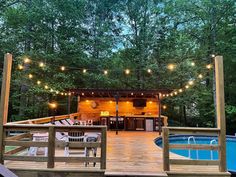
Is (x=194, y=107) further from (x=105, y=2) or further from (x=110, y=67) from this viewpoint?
(x=105, y=2)

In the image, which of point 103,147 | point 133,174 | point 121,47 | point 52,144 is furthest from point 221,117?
point 121,47

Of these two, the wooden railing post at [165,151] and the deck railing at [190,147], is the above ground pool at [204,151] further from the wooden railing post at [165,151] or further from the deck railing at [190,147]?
the wooden railing post at [165,151]

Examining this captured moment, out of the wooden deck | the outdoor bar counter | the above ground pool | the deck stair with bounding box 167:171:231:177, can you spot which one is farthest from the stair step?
the outdoor bar counter

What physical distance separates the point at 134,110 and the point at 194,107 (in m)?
6.34

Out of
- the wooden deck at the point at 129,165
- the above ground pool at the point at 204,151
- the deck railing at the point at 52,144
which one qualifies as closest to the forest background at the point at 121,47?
the above ground pool at the point at 204,151

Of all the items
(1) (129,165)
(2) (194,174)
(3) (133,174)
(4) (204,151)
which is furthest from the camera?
(4) (204,151)

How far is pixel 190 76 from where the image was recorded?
50.3ft

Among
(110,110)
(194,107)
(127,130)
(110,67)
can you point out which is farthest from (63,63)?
(194,107)

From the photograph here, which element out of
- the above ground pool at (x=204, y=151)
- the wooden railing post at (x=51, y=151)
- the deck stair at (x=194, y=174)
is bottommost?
the above ground pool at (x=204, y=151)

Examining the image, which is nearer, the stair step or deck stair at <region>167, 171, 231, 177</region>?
the stair step

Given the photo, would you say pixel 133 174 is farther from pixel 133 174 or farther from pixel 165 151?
pixel 165 151

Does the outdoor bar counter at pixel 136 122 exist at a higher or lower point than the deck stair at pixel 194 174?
higher

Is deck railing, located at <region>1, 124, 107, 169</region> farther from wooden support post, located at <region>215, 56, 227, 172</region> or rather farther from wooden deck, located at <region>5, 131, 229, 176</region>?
wooden support post, located at <region>215, 56, 227, 172</region>

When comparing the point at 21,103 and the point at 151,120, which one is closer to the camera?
the point at 151,120
